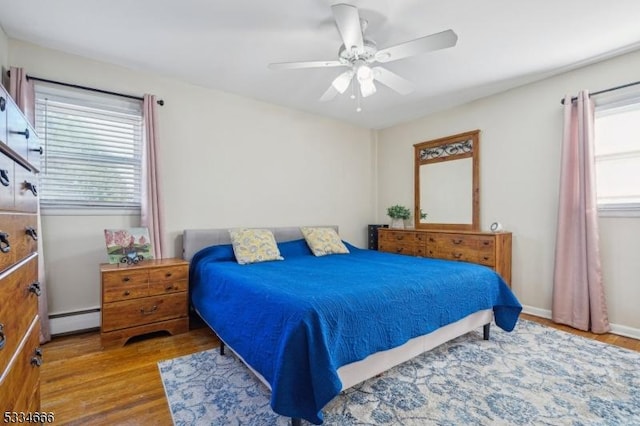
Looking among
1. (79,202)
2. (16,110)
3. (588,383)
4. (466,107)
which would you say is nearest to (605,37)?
(466,107)

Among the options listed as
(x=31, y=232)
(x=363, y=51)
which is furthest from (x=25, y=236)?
(x=363, y=51)

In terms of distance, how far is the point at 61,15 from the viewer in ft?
7.24

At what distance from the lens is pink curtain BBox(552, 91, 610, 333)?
9.16 feet

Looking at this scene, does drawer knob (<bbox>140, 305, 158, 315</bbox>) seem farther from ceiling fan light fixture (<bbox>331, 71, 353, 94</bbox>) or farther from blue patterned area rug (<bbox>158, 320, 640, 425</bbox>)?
ceiling fan light fixture (<bbox>331, 71, 353, 94</bbox>)

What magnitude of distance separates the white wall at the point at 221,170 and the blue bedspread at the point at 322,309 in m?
0.93

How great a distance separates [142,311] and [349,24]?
8.96 ft

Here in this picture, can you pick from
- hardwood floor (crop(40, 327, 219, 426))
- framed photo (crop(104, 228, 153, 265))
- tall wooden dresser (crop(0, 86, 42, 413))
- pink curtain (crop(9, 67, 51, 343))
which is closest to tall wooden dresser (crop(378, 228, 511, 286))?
hardwood floor (crop(40, 327, 219, 426))

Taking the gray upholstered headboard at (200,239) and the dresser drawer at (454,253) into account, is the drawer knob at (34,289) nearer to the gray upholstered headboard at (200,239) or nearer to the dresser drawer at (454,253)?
the gray upholstered headboard at (200,239)

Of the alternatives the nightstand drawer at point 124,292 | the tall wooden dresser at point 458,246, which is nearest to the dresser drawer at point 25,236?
the nightstand drawer at point 124,292

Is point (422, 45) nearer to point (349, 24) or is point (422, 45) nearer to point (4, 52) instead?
point (349, 24)

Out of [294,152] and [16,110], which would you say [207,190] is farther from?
[16,110]

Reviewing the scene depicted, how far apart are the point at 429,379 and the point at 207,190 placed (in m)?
2.84

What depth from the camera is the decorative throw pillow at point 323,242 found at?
3560 mm

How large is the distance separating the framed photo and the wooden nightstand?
82 millimetres
